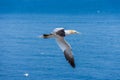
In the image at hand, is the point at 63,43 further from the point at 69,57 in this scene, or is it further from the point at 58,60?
the point at 58,60

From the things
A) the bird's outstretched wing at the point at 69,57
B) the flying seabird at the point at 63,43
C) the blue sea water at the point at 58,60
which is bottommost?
the blue sea water at the point at 58,60

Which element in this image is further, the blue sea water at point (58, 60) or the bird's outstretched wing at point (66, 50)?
the blue sea water at point (58, 60)

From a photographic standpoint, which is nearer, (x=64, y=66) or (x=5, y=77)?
(x=5, y=77)

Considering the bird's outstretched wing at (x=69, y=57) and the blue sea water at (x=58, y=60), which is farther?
the blue sea water at (x=58, y=60)

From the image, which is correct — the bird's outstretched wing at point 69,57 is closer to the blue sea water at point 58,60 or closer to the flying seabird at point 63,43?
the flying seabird at point 63,43

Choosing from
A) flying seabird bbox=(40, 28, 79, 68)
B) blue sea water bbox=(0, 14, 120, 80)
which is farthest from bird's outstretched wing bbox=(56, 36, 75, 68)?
blue sea water bbox=(0, 14, 120, 80)

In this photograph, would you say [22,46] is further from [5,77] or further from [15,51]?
[5,77]

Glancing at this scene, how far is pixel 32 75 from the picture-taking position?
5606 centimetres

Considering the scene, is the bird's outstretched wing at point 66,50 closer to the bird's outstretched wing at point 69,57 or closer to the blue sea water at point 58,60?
the bird's outstretched wing at point 69,57

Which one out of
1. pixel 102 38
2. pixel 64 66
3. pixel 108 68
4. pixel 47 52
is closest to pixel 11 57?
pixel 47 52

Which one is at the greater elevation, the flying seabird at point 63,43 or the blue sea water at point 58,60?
the flying seabird at point 63,43

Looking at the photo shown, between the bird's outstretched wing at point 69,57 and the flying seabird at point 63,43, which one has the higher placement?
the flying seabird at point 63,43

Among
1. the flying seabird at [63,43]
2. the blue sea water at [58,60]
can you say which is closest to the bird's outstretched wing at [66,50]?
the flying seabird at [63,43]

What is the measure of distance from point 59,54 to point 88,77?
17227mm
